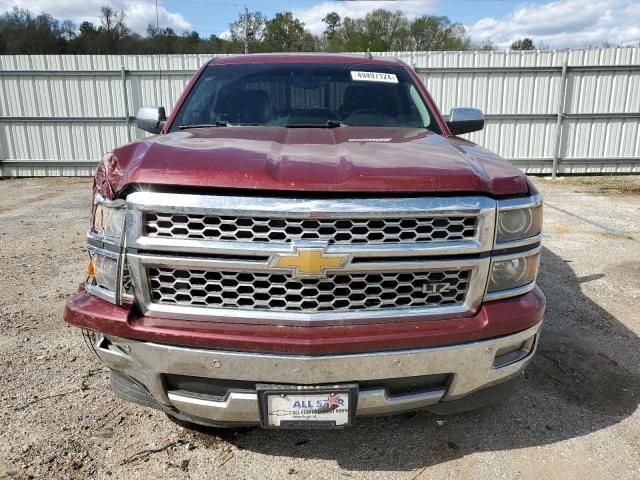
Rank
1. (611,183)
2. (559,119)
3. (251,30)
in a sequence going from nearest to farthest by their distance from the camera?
(611,183), (559,119), (251,30)

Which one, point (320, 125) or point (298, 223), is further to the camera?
point (320, 125)

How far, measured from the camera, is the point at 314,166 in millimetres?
1885

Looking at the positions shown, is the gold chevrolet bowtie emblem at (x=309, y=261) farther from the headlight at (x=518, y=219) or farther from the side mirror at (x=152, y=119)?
the side mirror at (x=152, y=119)

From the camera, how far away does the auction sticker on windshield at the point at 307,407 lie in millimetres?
1854

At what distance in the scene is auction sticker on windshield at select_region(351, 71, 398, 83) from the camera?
140 inches

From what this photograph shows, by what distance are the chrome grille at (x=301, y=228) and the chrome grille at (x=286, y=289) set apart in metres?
0.14

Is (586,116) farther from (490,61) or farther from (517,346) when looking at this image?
(517,346)

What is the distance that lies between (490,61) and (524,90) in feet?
3.55

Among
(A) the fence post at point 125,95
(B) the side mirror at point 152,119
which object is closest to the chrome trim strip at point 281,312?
(B) the side mirror at point 152,119

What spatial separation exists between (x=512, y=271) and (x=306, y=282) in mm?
861

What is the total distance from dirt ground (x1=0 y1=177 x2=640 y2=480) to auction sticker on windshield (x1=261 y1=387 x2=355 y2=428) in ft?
1.48

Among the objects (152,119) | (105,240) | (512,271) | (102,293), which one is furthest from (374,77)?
(102,293)

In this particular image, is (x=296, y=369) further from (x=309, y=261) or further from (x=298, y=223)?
(x=298, y=223)

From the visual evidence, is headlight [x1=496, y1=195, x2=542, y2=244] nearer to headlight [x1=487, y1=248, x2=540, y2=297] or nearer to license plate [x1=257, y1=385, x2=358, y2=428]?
headlight [x1=487, y1=248, x2=540, y2=297]
